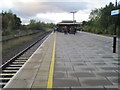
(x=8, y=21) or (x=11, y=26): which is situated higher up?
(x=8, y=21)

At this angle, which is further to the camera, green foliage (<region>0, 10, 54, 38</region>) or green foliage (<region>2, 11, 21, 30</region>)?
green foliage (<region>2, 11, 21, 30</region>)

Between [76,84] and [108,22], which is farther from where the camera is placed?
[108,22]

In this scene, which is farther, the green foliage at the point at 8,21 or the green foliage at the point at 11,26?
the green foliage at the point at 8,21

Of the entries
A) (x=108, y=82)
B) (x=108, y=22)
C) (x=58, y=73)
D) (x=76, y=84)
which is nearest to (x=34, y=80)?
(x=58, y=73)

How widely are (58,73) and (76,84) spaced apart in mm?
1132

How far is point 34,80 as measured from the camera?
4.44 meters

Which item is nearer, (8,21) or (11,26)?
(8,21)

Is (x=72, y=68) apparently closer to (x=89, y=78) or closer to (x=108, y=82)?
(x=89, y=78)

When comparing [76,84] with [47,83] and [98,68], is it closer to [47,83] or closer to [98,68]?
[47,83]

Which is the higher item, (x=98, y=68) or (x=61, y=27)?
(x=61, y=27)

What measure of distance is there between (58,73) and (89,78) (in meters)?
1.18

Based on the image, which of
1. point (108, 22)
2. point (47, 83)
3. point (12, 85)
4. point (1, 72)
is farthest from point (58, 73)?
point (108, 22)

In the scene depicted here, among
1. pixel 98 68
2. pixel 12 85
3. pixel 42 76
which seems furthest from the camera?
pixel 98 68

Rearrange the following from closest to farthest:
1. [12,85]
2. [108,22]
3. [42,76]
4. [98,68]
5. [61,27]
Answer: [12,85], [42,76], [98,68], [108,22], [61,27]
